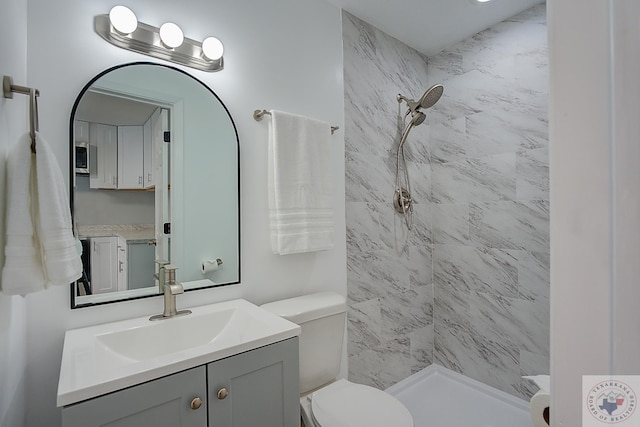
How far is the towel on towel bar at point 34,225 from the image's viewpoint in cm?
75

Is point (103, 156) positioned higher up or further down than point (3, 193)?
higher up

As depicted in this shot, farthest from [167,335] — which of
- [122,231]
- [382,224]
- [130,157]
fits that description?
[382,224]

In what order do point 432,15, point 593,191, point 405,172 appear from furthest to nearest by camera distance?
1. point 405,172
2. point 432,15
3. point 593,191

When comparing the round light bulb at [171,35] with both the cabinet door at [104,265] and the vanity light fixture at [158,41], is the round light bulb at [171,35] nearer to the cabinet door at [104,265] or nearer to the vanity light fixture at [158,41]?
the vanity light fixture at [158,41]

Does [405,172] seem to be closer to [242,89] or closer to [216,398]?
[242,89]

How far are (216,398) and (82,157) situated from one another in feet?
3.26

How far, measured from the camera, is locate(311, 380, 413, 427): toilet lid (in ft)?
4.08

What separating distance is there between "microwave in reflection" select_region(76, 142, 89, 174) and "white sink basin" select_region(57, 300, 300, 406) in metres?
0.58

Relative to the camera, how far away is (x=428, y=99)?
207cm

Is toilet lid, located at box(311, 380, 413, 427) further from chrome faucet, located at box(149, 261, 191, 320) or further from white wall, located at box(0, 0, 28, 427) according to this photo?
white wall, located at box(0, 0, 28, 427)

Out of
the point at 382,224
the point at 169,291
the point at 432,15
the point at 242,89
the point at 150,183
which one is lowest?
the point at 169,291

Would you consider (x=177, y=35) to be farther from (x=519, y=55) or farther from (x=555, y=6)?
(x=519, y=55)

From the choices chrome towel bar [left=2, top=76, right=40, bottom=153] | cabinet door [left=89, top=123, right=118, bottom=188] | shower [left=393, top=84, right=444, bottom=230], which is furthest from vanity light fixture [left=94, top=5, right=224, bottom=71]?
shower [left=393, top=84, right=444, bottom=230]

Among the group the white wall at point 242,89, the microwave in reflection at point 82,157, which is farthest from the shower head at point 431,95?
the microwave in reflection at point 82,157
